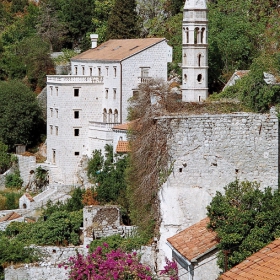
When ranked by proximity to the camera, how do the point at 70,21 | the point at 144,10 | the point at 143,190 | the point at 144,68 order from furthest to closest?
the point at 70,21 → the point at 144,10 → the point at 144,68 → the point at 143,190

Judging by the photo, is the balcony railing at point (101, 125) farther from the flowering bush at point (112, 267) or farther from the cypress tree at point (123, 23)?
the flowering bush at point (112, 267)

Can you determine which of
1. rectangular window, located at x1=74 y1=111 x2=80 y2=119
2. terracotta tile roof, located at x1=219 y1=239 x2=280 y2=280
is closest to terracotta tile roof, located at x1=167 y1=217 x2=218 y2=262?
terracotta tile roof, located at x1=219 y1=239 x2=280 y2=280

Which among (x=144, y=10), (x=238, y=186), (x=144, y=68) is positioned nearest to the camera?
(x=238, y=186)

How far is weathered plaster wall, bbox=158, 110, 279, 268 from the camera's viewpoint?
25047 mm

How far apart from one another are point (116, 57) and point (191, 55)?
559 cm

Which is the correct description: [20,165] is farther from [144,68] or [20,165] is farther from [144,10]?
[144,10]

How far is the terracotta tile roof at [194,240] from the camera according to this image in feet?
75.2

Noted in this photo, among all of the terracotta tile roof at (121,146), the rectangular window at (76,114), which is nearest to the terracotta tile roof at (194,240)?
the terracotta tile roof at (121,146)

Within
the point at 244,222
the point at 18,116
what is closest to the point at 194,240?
the point at 244,222

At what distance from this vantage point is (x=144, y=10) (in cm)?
7669

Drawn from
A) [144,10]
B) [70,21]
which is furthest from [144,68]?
[70,21]

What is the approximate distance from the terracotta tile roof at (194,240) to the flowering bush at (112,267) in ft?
2.00

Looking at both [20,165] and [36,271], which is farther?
[20,165]

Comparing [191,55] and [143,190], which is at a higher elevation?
[191,55]
